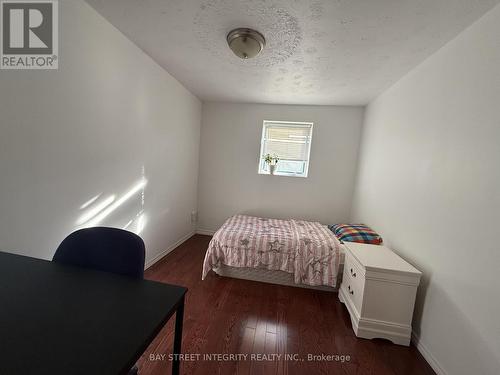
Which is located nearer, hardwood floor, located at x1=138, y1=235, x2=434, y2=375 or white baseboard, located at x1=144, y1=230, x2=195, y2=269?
hardwood floor, located at x1=138, y1=235, x2=434, y2=375

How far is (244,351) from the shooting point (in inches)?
61.0

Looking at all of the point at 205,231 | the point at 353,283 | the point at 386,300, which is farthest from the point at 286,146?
the point at 386,300

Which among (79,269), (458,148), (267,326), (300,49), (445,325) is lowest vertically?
(267,326)

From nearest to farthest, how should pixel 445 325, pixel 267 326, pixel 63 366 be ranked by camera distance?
pixel 63 366
pixel 445 325
pixel 267 326

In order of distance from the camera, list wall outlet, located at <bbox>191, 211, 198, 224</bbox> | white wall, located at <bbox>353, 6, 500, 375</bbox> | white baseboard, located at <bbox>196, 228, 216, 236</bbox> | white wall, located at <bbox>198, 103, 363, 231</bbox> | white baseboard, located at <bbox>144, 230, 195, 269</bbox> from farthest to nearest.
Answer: white baseboard, located at <bbox>196, 228, 216, 236</bbox>, wall outlet, located at <bbox>191, 211, 198, 224</bbox>, white wall, located at <bbox>198, 103, 363, 231</bbox>, white baseboard, located at <bbox>144, 230, 195, 269</bbox>, white wall, located at <bbox>353, 6, 500, 375</bbox>

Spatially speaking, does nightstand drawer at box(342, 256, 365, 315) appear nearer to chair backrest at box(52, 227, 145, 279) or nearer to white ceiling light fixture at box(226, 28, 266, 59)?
A: chair backrest at box(52, 227, 145, 279)

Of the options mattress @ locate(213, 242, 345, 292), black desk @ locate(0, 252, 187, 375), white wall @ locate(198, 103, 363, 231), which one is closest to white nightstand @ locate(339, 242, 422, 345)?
mattress @ locate(213, 242, 345, 292)

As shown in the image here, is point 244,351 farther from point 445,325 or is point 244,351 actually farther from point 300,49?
point 300,49

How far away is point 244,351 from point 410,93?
106 inches

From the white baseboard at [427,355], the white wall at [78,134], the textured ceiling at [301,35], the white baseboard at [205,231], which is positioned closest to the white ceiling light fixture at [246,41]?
the textured ceiling at [301,35]

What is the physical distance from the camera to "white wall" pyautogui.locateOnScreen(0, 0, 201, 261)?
129 cm

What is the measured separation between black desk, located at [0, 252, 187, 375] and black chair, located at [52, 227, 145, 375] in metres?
0.09

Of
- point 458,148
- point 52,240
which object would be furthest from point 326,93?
point 52,240

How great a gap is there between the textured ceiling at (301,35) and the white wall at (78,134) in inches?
10.5
